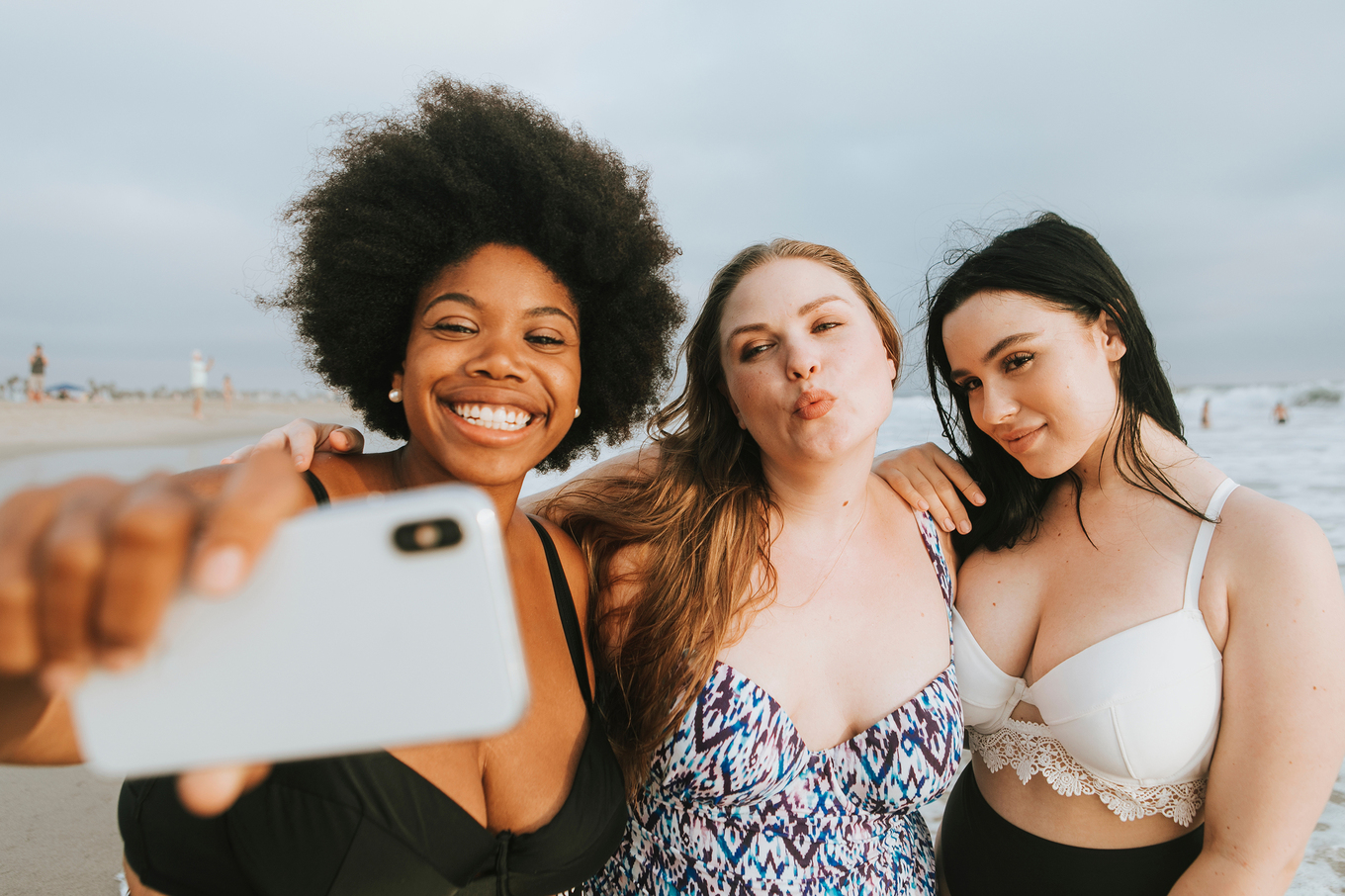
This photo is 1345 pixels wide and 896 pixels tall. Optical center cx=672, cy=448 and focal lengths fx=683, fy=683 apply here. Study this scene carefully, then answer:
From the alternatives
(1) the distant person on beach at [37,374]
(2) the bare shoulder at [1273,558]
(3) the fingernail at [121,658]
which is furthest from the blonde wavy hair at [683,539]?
(1) the distant person on beach at [37,374]

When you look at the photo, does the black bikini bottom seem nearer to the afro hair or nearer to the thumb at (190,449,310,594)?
the afro hair

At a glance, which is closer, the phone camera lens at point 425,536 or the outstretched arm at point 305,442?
the phone camera lens at point 425,536

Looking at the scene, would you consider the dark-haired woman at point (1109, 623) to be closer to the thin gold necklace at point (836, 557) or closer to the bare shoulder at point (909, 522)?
the bare shoulder at point (909, 522)

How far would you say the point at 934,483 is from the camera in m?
2.97

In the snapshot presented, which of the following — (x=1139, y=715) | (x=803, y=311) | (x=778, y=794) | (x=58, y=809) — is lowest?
(x=58, y=809)

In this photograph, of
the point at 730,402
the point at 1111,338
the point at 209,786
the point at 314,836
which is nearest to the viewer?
the point at 209,786

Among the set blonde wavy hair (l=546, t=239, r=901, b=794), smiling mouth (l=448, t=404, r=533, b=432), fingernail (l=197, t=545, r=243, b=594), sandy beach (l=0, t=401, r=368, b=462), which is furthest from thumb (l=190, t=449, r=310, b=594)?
sandy beach (l=0, t=401, r=368, b=462)

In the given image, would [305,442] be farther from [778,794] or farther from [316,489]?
[778,794]

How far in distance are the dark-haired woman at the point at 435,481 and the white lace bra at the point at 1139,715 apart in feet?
4.89

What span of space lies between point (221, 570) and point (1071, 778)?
8.58 feet

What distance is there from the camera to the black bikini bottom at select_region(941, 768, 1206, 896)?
7.33ft

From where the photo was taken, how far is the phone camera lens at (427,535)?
0.80m

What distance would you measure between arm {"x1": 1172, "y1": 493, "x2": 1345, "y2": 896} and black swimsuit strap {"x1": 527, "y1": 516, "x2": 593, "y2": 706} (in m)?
1.95

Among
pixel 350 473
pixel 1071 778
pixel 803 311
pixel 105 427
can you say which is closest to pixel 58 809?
pixel 350 473
